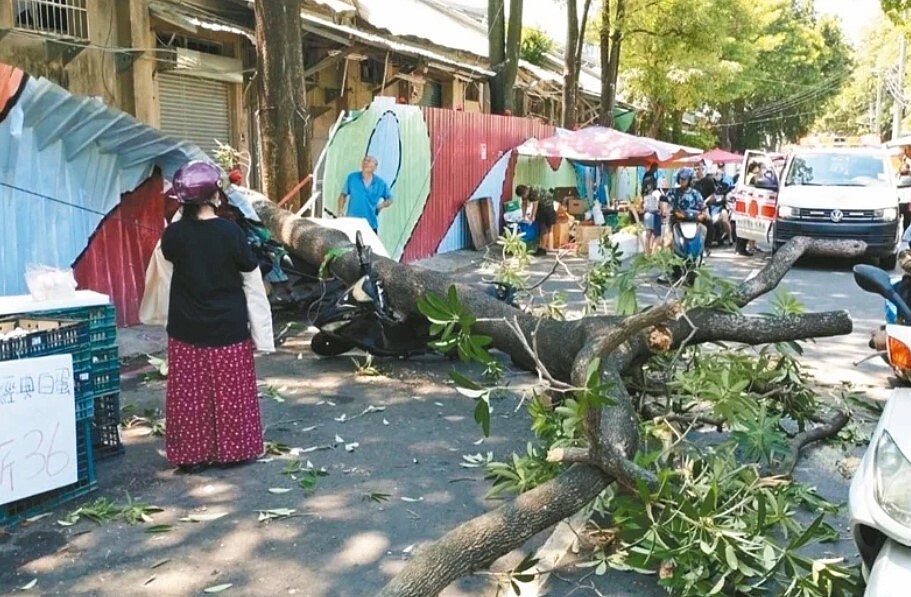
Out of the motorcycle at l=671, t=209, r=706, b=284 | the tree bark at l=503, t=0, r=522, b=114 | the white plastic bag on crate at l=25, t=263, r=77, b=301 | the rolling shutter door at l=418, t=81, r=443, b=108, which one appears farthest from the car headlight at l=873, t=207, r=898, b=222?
the white plastic bag on crate at l=25, t=263, r=77, b=301

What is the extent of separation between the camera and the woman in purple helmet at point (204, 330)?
5.09 metres

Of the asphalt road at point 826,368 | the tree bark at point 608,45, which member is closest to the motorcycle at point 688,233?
the asphalt road at point 826,368

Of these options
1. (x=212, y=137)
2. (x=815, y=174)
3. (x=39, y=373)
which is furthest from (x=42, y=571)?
(x=815, y=174)

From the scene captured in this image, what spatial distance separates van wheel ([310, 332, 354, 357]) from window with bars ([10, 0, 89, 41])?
5583 mm

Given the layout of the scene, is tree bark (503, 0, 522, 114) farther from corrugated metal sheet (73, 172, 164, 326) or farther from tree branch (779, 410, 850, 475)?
tree branch (779, 410, 850, 475)

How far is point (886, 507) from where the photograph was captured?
278 cm

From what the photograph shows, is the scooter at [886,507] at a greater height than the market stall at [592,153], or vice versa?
the market stall at [592,153]

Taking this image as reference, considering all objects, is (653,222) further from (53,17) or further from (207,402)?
(207,402)

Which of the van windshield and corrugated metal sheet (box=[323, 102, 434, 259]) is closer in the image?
corrugated metal sheet (box=[323, 102, 434, 259])

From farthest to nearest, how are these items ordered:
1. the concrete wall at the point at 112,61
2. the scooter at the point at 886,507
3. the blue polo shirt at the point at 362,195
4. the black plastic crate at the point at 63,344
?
the blue polo shirt at the point at 362,195 → the concrete wall at the point at 112,61 → the black plastic crate at the point at 63,344 → the scooter at the point at 886,507

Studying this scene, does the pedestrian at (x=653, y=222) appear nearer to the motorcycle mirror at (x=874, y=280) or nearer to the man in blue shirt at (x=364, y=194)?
the man in blue shirt at (x=364, y=194)

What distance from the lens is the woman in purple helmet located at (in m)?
5.09

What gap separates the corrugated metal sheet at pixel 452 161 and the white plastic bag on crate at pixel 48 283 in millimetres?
9388

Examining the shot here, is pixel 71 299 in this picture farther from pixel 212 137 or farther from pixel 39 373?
pixel 212 137
